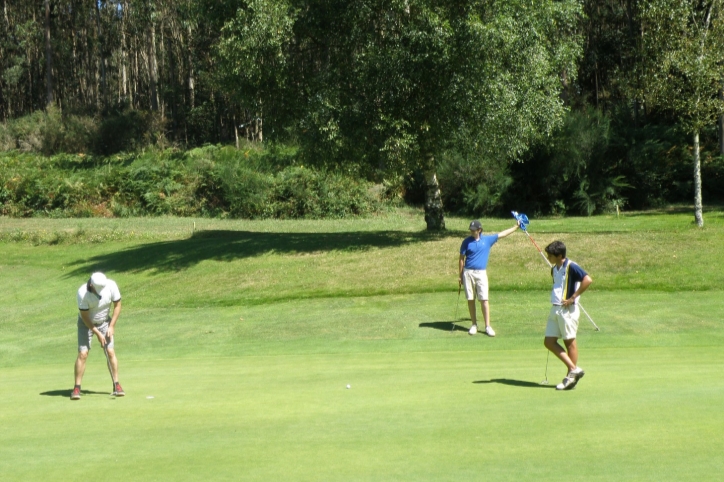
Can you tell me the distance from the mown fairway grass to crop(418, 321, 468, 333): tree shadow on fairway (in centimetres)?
8

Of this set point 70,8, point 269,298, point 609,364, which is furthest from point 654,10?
point 70,8

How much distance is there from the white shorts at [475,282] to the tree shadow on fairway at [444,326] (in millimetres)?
800

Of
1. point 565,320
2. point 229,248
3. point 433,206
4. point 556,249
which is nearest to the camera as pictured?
point 556,249

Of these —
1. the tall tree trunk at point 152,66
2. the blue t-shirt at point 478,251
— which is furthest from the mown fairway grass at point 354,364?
the tall tree trunk at point 152,66

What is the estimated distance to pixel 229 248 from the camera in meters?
28.8

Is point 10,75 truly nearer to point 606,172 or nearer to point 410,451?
point 606,172

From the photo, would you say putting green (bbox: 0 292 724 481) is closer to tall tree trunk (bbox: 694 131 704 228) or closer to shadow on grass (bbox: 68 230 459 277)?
shadow on grass (bbox: 68 230 459 277)

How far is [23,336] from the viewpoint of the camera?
2036 centimetres

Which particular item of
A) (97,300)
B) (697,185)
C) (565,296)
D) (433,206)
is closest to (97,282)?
(97,300)

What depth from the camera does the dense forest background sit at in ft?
87.1

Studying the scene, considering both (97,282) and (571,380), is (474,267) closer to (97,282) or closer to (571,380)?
(571,380)

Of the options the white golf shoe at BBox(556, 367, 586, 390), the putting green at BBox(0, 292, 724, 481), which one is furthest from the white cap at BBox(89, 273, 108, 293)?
the white golf shoe at BBox(556, 367, 586, 390)

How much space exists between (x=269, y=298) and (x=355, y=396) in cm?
1249

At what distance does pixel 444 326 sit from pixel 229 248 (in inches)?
505
